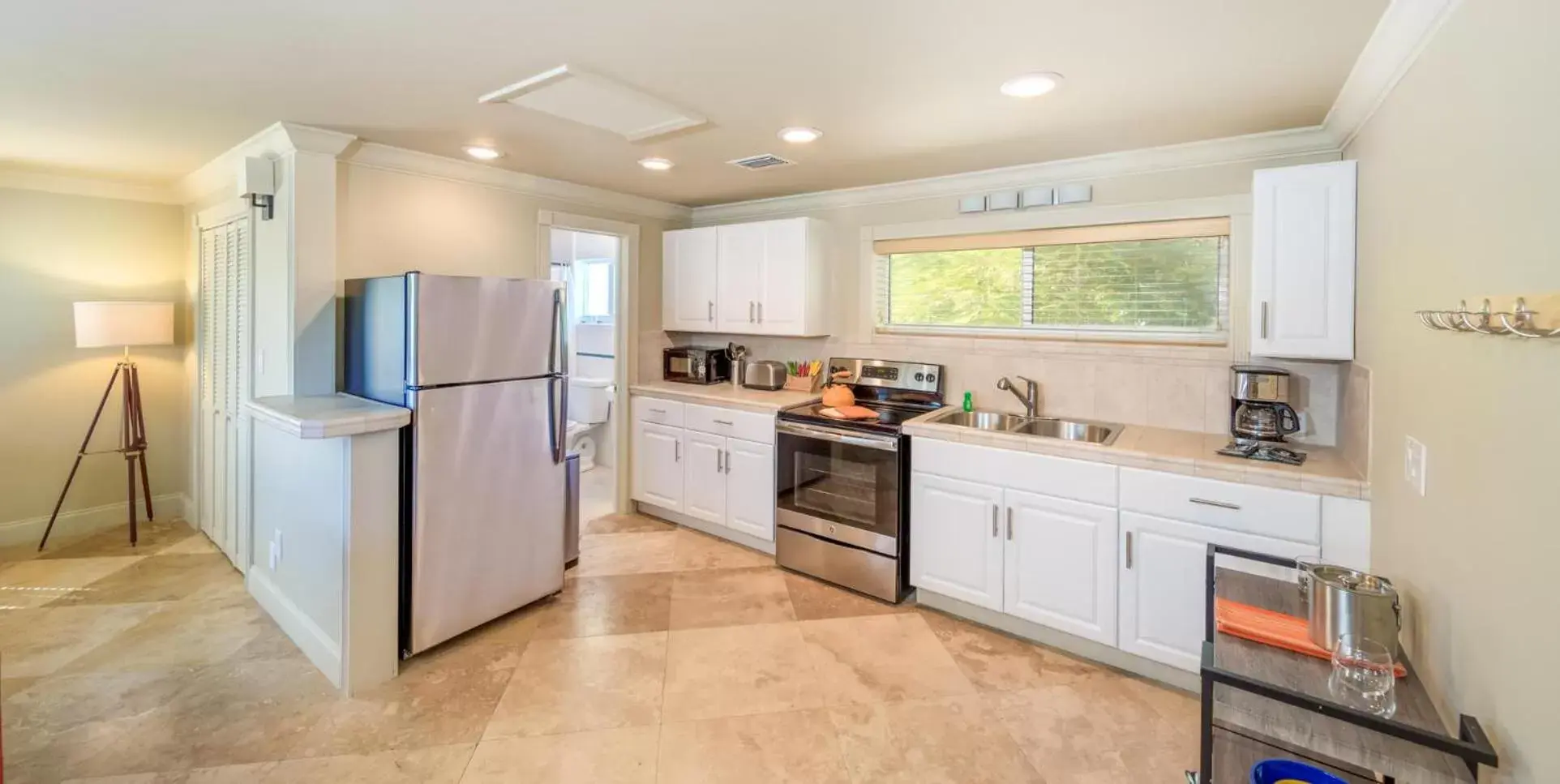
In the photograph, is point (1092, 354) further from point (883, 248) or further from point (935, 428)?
point (883, 248)

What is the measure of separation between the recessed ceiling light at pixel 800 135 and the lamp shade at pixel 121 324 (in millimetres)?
3883

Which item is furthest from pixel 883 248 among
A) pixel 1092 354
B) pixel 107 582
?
pixel 107 582

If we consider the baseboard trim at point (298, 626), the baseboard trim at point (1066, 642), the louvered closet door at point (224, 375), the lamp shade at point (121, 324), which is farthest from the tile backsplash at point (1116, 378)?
the lamp shade at point (121, 324)

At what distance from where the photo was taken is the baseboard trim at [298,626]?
2555mm

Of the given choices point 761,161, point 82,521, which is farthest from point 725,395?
point 82,521

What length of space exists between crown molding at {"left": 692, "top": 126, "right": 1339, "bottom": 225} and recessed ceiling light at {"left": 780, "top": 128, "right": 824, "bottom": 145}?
0.99 m

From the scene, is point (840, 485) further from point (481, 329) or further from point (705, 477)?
point (481, 329)

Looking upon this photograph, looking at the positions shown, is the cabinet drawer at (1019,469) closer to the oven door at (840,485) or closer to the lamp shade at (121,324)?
the oven door at (840,485)

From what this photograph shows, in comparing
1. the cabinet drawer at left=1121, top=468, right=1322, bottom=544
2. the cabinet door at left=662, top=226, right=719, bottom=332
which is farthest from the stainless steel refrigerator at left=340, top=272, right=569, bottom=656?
the cabinet drawer at left=1121, top=468, right=1322, bottom=544

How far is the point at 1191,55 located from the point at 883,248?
2.04 m

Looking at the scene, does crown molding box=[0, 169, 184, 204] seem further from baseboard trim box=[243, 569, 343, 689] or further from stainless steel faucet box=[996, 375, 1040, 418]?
stainless steel faucet box=[996, 375, 1040, 418]

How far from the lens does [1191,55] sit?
6.60 feet

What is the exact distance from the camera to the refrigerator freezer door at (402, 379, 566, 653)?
2.71 m

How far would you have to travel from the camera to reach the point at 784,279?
409 centimetres
